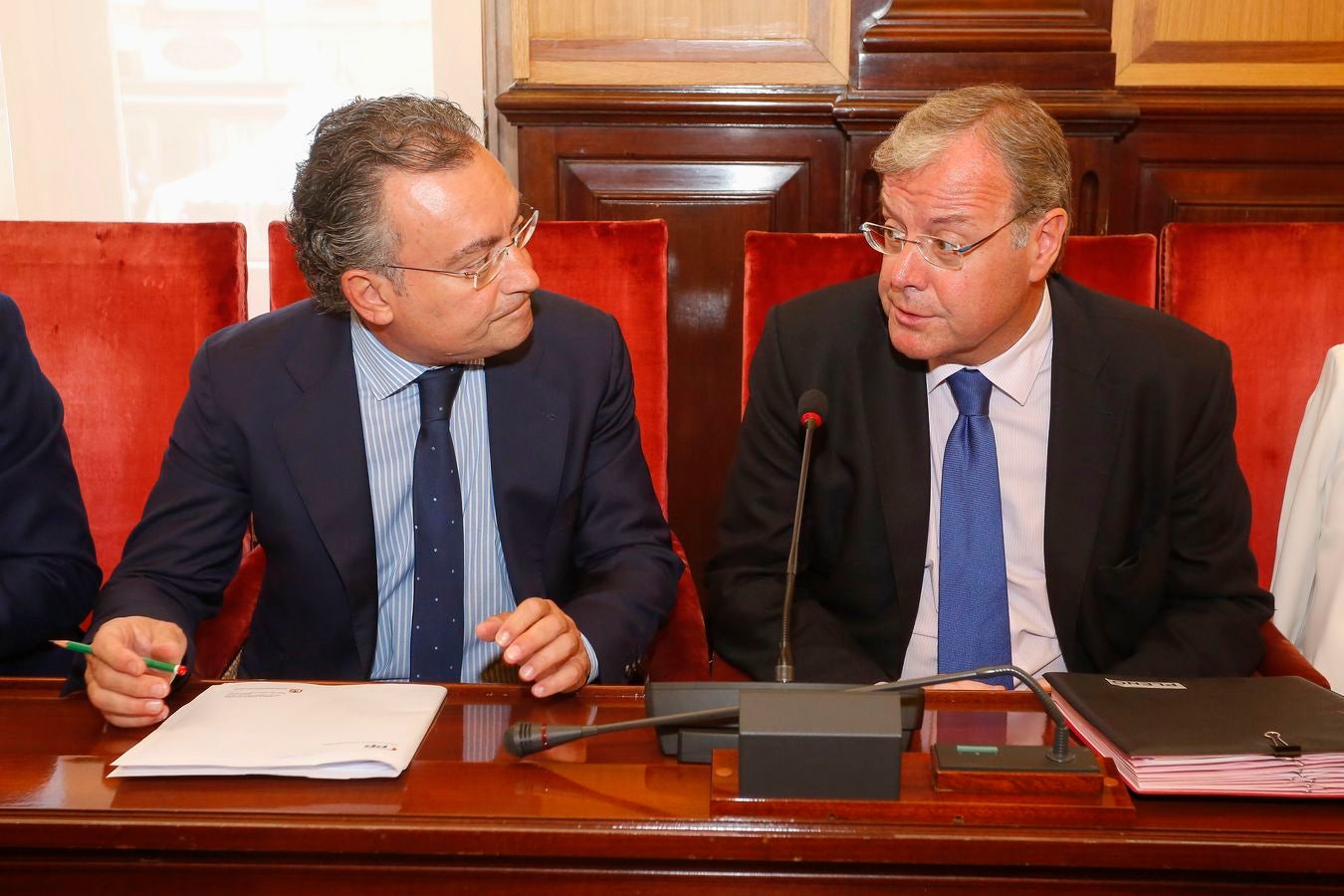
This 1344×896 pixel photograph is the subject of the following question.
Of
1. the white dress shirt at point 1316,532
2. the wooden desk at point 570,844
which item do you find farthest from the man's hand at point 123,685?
the white dress shirt at point 1316,532

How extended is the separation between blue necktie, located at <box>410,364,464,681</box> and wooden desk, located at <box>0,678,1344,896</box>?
60 centimetres

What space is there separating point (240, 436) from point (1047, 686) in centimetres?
107

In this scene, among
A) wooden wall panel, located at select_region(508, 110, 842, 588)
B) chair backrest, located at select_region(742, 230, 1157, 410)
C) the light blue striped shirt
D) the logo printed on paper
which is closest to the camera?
the logo printed on paper

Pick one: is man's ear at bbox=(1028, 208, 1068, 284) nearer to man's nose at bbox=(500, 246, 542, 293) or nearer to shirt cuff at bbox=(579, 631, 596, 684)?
man's nose at bbox=(500, 246, 542, 293)

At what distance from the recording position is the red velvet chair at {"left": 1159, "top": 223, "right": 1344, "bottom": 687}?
6.93ft

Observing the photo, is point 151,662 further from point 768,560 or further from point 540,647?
point 768,560

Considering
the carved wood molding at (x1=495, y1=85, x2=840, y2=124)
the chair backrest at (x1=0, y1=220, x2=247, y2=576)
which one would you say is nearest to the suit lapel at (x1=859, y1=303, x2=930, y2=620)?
the carved wood molding at (x1=495, y1=85, x2=840, y2=124)

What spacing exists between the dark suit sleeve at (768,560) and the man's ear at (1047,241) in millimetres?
368

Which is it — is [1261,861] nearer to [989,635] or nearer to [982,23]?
[989,635]

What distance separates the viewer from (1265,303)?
212 cm

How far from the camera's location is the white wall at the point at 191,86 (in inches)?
107

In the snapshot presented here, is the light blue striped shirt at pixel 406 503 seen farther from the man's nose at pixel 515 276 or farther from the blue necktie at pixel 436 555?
the man's nose at pixel 515 276

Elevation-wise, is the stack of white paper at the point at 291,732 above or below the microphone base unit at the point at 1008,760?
below

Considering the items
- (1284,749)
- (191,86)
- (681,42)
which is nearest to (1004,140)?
(1284,749)
